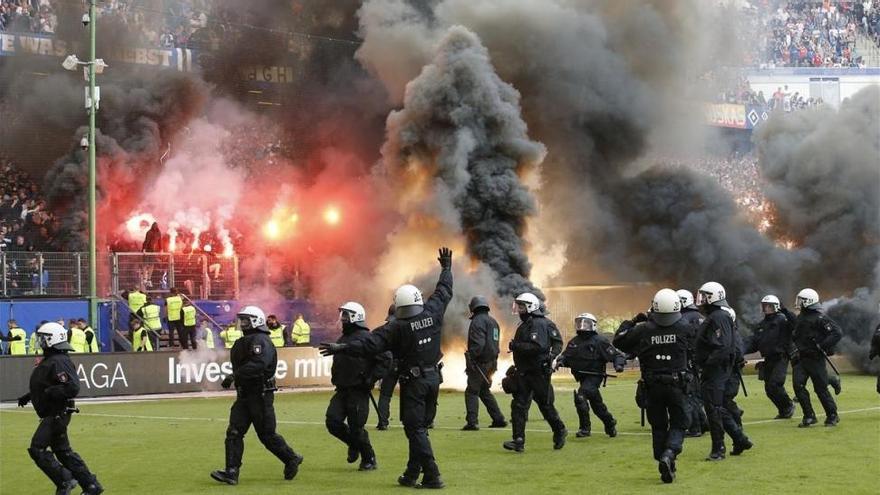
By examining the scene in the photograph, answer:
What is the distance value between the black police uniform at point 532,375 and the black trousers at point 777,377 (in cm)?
453

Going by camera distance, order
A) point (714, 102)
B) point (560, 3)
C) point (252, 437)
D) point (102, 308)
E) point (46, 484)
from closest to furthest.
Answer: point (46, 484), point (252, 437), point (102, 308), point (560, 3), point (714, 102)

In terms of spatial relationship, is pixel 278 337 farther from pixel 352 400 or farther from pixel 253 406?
pixel 253 406

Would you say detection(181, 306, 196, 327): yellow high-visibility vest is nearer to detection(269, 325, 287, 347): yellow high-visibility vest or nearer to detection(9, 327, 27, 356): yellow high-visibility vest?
detection(269, 325, 287, 347): yellow high-visibility vest

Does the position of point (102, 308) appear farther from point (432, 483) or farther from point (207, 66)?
point (432, 483)

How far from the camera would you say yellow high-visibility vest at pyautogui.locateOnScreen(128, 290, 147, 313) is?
32.2 metres

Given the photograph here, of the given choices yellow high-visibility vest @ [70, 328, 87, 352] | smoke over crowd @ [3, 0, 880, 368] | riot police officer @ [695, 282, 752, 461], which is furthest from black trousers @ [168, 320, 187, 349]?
riot police officer @ [695, 282, 752, 461]

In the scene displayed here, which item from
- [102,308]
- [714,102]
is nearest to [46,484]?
[102,308]

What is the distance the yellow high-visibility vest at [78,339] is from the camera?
27.5 metres

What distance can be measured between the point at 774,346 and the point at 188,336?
17764mm

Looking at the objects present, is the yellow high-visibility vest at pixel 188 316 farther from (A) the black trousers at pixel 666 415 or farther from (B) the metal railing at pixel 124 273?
(A) the black trousers at pixel 666 415

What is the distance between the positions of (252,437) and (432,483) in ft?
21.7

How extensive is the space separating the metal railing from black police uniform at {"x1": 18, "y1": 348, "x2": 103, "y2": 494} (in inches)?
802

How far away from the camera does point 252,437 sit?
18.5m

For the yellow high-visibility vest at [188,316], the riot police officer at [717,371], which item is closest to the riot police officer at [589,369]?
the riot police officer at [717,371]
